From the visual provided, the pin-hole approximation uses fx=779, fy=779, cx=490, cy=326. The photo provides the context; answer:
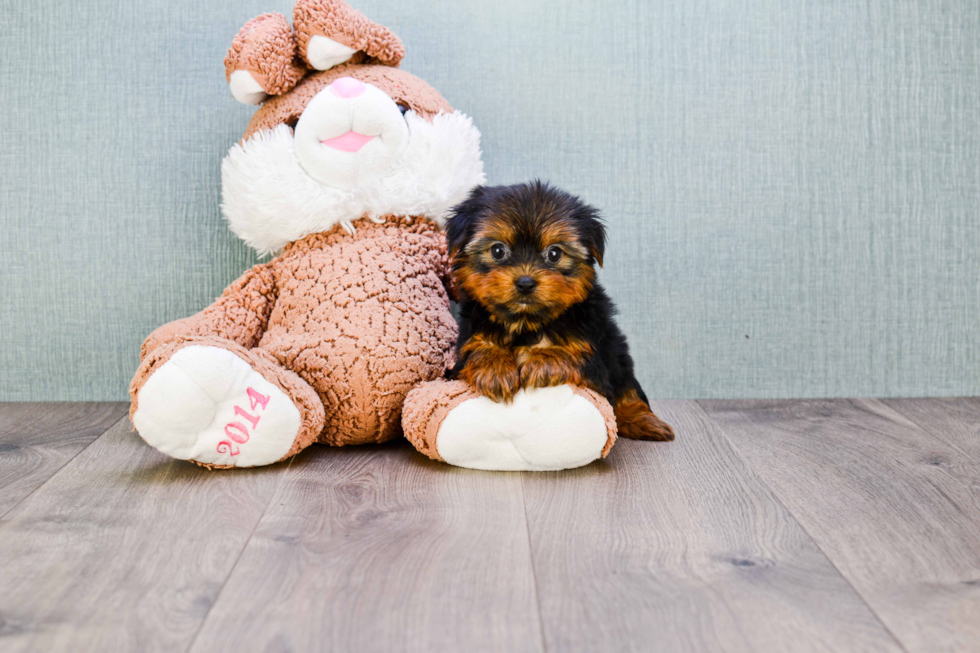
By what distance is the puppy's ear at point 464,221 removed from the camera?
1601 millimetres

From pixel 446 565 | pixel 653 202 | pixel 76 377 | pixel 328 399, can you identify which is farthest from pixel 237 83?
pixel 446 565

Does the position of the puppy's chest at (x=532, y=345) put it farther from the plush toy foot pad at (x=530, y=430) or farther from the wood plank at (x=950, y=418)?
the wood plank at (x=950, y=418)

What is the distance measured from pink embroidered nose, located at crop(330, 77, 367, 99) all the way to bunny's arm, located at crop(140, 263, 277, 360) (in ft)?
1.58

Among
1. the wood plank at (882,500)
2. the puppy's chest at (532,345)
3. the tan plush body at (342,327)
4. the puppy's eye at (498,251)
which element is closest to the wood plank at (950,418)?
the wood plank at (882,500)

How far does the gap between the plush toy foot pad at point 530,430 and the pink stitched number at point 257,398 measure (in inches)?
14.1

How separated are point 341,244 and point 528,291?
633 mm

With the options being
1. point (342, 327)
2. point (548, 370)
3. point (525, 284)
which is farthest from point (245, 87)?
point (548, 370)

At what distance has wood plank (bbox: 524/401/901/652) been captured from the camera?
0.99 metres

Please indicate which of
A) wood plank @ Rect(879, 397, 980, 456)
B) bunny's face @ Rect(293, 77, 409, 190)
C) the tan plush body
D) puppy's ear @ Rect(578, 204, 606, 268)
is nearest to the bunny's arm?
the tan plush body

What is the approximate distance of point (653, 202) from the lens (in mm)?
2311

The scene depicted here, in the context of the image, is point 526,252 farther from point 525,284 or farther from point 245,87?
point 245,87

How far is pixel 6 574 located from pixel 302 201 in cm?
104

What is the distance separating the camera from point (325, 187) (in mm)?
1915

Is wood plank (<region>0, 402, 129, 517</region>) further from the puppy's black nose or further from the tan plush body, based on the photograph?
the puppy's black nose
